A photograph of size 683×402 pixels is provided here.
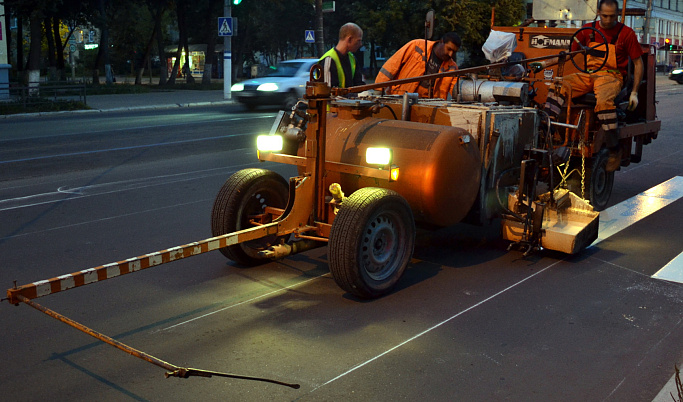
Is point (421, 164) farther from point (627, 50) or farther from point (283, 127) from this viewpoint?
point (627, 50)

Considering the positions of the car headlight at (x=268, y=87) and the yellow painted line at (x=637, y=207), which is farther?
the car headlight at (x=268, y=87)

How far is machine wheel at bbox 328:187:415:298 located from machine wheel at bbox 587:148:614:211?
399 cm

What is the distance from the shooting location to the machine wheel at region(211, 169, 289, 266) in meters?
6.23

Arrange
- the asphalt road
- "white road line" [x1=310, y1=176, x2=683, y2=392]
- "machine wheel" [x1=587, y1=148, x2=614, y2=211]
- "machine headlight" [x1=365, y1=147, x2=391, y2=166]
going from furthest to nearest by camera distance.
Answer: "machine wheel" [x1=587, y1=148, x2=614, y2=211] < "white road line" [x1=310, y1=176, x2=683, y2=392] < "machine headlight" [x1=365, y1=147, x2=391, y2=166] < the asphalt road

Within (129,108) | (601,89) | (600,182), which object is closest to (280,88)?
(129,108)

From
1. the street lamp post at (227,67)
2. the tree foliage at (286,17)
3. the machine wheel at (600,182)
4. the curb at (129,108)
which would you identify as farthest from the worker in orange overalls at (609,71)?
the tree foliage at (286,17)

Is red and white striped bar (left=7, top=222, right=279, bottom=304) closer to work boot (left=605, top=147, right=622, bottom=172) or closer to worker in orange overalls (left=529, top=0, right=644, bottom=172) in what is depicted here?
worker in orange overalls (left=529, top=0, right=644, bottom=172)

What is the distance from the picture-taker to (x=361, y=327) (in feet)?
17.0

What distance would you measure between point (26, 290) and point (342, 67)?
456 cm

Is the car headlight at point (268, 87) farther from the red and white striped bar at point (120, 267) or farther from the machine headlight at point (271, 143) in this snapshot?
the red and white striped bar at point (120, 267)

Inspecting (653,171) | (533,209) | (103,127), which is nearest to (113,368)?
(533,209)

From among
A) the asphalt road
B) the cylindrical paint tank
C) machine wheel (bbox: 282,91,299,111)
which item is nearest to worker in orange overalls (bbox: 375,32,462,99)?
the asphalt road

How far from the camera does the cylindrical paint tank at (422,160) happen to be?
6.03 metres

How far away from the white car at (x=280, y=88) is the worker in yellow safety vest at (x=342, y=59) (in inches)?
598
